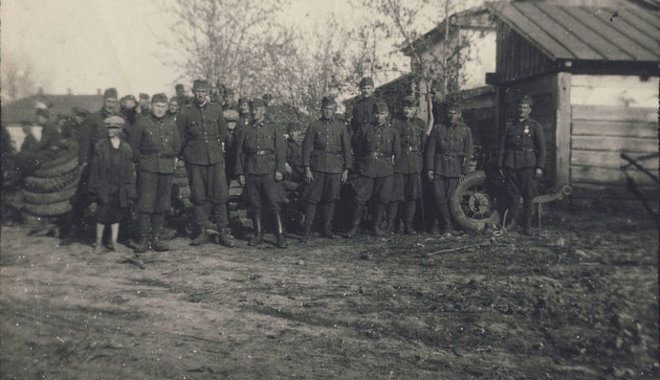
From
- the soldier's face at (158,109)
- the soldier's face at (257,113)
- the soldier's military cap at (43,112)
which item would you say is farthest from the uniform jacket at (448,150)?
the soldier's military cap at (43,112)

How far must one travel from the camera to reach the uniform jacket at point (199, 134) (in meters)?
7.41

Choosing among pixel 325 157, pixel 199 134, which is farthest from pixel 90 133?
pixel 325 157

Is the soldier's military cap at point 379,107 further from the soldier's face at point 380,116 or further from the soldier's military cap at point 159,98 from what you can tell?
the soldier's military cap at point 159,98

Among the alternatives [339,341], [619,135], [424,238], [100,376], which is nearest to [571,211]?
[619,135]

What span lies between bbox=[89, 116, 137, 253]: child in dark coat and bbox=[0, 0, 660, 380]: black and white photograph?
29mm

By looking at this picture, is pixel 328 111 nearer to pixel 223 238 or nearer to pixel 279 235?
pixel 279 235

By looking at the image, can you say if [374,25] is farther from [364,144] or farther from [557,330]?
[557,330]

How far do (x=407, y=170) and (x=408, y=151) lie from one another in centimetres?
31

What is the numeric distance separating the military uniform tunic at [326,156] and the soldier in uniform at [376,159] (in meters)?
0.29

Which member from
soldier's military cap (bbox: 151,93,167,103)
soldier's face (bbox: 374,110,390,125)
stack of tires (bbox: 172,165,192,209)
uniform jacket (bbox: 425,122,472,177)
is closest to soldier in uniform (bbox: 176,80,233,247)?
soldier's military cap (bbox: 151,93,167,103)

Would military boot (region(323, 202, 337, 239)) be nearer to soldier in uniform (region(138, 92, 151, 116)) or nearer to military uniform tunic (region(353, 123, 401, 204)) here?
military uniform tunic (region(353, 123, 401, 204))

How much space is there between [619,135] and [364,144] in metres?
5.59

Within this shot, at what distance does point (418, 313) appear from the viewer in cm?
461

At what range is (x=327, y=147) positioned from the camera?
307 inches
